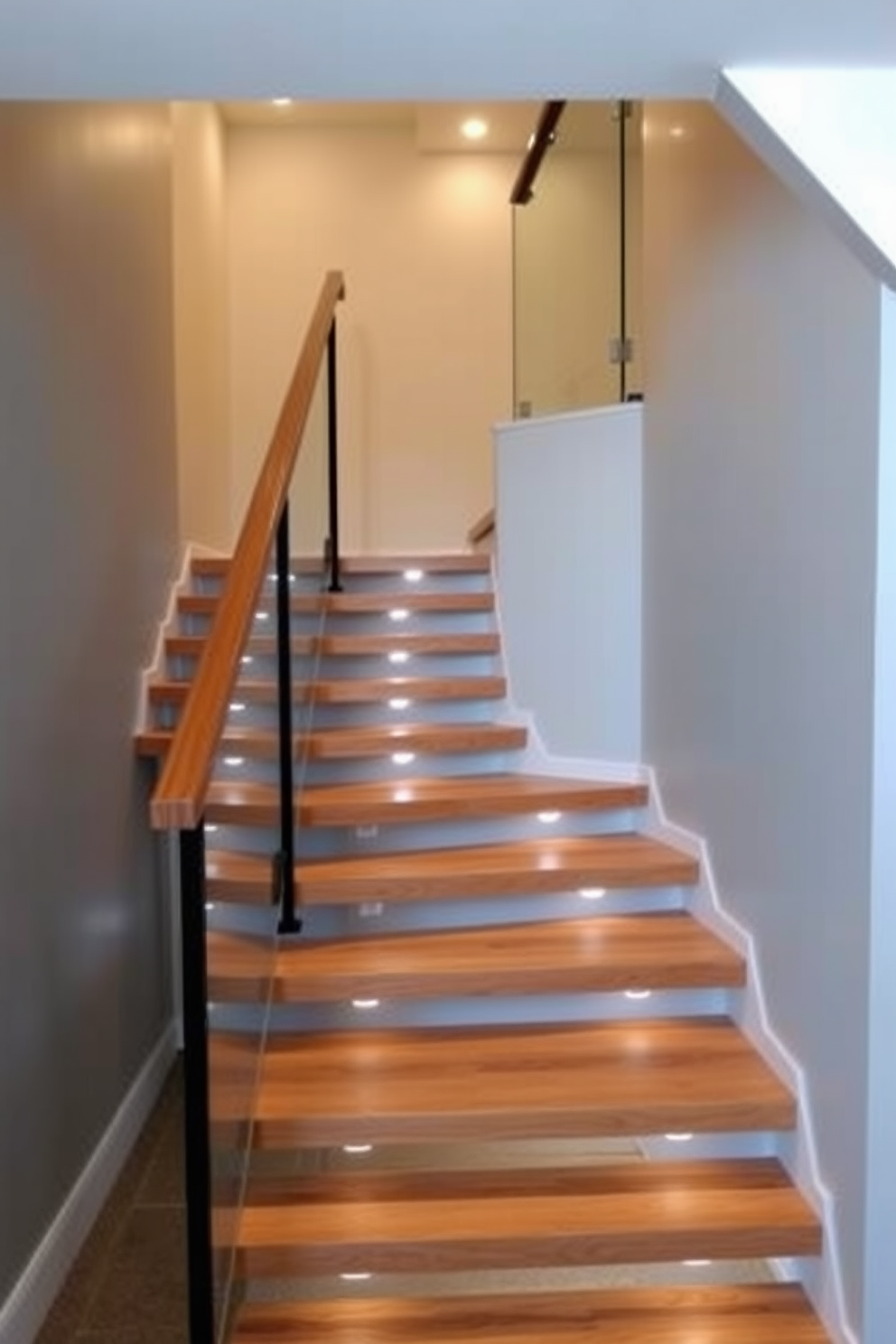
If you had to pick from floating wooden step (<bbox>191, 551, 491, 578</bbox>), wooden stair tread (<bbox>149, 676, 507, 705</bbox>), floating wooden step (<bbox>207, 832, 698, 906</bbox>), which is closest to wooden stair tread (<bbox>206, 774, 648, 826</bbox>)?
floating wooden step (<bbox>207, 832, 698, 906</bbox>)

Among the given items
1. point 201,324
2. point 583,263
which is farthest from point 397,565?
point 201,324

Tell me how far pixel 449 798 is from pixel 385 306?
3890 millimetres

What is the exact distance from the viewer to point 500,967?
8.93 ft

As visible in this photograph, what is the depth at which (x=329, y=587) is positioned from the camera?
4.34 m

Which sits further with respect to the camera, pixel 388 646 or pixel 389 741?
pixel 388 646

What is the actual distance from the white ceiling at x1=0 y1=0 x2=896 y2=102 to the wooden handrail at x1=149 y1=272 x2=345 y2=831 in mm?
901

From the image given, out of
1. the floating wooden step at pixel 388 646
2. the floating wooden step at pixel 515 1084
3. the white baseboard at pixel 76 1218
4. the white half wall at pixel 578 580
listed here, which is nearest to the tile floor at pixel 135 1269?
the white baseboard at pixel 76 1218

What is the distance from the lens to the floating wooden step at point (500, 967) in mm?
2691

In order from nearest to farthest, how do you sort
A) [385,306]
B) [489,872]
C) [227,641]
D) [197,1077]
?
[197,1077], [227,641], [489,872], [385,306]

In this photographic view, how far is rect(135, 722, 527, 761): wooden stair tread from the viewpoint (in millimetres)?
3543

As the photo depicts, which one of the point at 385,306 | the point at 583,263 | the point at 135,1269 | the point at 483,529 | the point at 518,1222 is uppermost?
the point at 385,306

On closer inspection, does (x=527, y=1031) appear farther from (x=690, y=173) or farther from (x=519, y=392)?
(x=519, y=392)

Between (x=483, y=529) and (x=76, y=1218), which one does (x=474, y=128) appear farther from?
(x=76, y=1218)

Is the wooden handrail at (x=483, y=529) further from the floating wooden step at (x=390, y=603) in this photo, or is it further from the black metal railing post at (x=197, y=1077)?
the black metal railing post at (x=197, y=1077)
